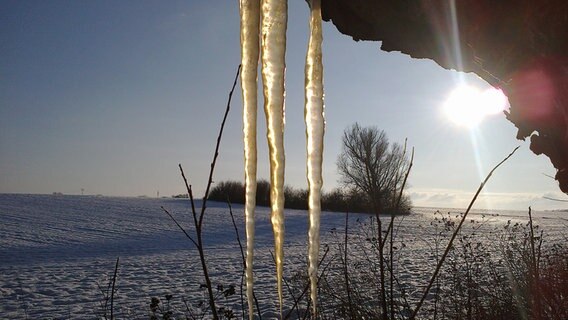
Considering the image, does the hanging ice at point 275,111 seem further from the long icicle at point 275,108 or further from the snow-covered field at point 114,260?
the snow-covered field at point 114,260

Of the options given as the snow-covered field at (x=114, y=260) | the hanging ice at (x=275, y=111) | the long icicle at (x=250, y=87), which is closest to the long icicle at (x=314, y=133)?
the hanging ice at (x=275, y=111)

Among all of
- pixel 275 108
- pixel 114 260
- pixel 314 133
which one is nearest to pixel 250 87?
pixel 275 108

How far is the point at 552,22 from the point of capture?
1.95 meters

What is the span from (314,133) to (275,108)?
0.18 m

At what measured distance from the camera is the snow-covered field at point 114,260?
23.2 feet

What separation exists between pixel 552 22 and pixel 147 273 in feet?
31.8

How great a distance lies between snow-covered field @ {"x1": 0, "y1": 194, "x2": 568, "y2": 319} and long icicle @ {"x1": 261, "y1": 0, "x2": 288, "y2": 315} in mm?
2653

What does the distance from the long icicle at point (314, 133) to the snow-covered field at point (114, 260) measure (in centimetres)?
255

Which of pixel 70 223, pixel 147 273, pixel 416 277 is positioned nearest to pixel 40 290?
pixel 147 273

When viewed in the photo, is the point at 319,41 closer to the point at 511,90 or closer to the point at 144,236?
the point at 511,90

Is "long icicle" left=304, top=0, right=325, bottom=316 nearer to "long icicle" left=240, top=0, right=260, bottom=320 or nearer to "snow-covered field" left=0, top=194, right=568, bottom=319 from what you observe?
"long icicle" left=240, top=0, right=260, bottom=320

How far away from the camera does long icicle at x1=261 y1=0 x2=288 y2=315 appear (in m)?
1.52

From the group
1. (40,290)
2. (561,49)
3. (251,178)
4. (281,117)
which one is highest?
(561,49)

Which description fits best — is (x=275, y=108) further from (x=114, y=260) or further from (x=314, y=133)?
(x=114, y=260)
